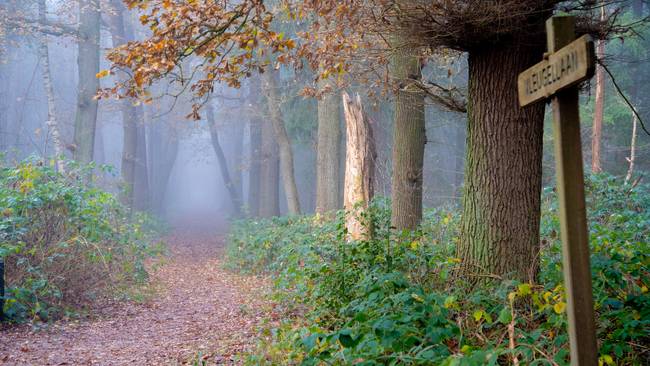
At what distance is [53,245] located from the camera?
9.75 metres

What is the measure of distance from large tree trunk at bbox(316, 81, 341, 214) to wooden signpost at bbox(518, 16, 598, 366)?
527 inches

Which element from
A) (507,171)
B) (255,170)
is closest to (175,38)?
(507,171)

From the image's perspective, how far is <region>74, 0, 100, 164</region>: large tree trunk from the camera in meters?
19.7

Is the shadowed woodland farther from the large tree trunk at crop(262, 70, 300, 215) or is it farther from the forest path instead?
the large tree trunk at crop(262, 70, 300, 215)

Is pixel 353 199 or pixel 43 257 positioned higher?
pixel 353 199

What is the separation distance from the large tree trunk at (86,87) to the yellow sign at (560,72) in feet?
59.6

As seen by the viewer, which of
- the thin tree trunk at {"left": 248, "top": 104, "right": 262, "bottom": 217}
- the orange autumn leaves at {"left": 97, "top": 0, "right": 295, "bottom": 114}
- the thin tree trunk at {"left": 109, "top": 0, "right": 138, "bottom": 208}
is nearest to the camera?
the orange autumn leaves at {"left": 97, "top": 0, "right": 295, "bottom": 114}

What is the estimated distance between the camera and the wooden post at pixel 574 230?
3.09 meters

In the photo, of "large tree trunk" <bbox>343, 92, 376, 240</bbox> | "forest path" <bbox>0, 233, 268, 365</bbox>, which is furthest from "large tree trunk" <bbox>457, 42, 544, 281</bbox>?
"large tree trunk" <bbox>343, 92, 376, 240</bbox>

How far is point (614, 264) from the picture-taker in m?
5.27

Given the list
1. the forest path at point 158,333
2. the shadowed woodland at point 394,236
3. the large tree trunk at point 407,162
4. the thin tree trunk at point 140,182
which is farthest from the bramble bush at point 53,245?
the thin tree trunk at point 140,182

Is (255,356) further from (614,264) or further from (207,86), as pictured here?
(614,264)

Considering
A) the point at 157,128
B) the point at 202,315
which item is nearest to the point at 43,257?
the point at 202,315

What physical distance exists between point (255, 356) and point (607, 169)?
18.2 metres
